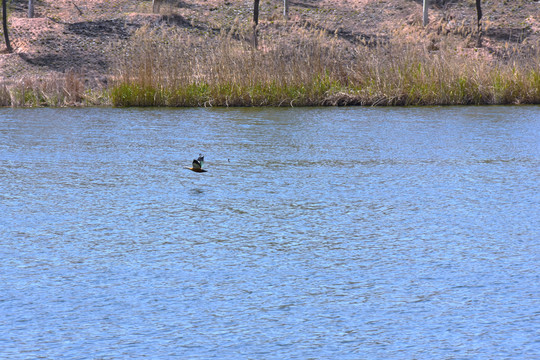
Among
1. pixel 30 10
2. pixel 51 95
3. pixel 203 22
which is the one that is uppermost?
pixel 30 10

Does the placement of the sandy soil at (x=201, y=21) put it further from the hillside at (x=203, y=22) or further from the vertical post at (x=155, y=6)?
the vertical post at (x=155, y=6)

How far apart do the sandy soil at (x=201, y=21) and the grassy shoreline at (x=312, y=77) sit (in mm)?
13015

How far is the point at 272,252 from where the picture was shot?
4.13m

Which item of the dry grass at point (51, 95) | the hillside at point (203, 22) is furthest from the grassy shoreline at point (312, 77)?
the hillside at point (203, 22)

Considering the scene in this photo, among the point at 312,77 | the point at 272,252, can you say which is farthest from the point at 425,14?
the point at 272,252

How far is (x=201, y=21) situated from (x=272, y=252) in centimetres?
3248

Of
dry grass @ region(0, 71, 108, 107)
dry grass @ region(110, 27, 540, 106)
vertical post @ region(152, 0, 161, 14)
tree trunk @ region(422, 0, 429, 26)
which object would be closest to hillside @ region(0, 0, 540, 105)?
vertical post @ region(152, 0, 161, 14)

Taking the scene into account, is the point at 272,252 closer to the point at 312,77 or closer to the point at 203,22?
the point at 312,77

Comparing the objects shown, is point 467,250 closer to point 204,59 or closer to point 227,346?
point 227,346

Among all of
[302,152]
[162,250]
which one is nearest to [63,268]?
[162,250]

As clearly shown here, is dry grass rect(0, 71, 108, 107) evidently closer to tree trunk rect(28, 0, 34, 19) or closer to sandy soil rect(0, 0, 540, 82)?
sandy soil rect(0, 0, 540, 82)

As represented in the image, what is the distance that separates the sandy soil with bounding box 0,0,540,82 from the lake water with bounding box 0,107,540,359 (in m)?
20.9

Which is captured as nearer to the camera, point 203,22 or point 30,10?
point 30,10

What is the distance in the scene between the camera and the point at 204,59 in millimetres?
14656
